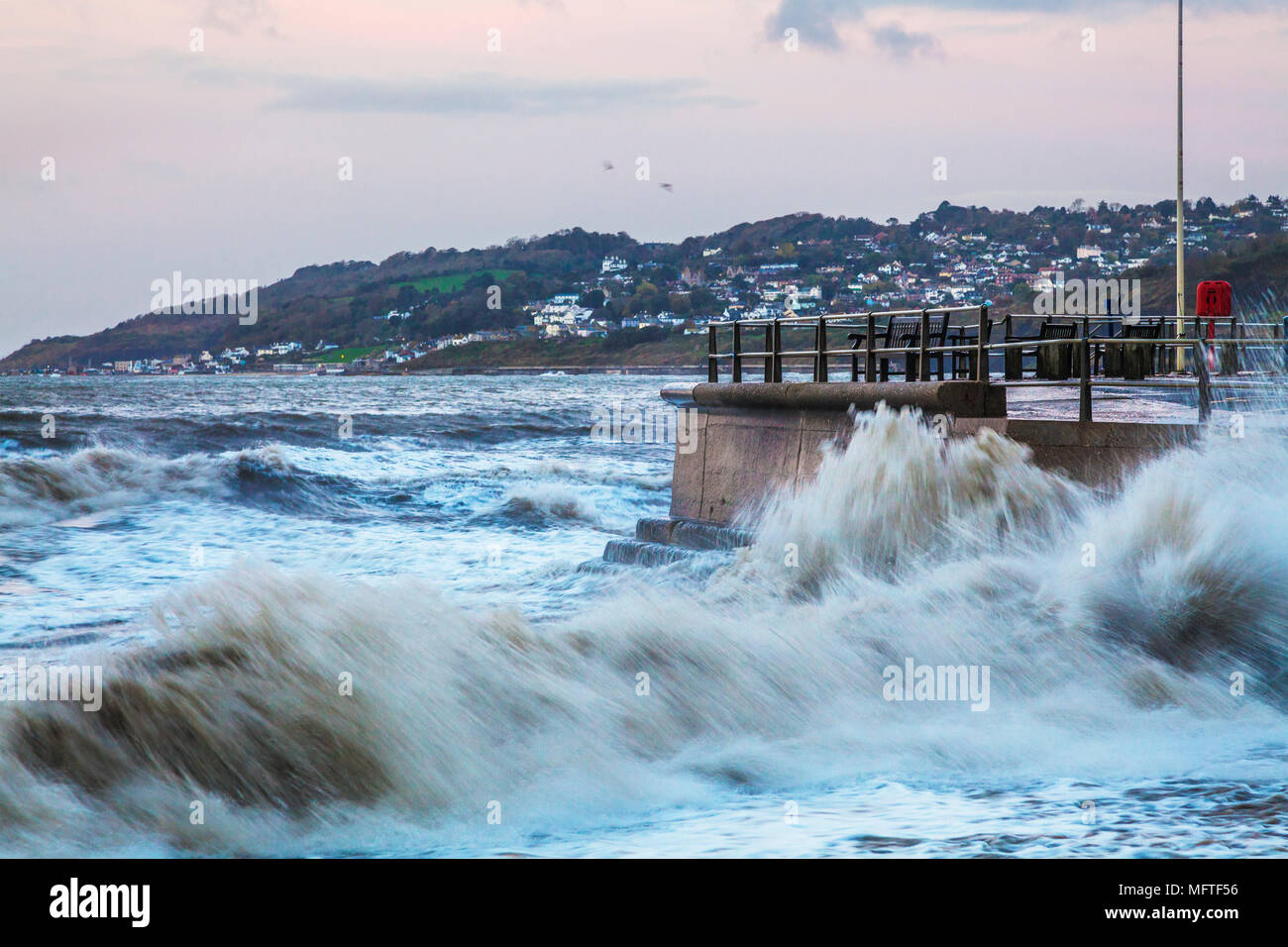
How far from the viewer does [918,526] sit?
40.9 feet

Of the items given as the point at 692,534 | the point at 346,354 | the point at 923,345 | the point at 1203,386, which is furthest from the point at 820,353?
the point at 346,354

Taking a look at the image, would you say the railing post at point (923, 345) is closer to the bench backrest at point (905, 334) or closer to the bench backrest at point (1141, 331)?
the bench backrest at point (905, 334)

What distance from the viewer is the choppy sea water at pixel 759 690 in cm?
642

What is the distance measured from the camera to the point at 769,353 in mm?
15797

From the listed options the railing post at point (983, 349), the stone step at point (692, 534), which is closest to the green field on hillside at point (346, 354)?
the stone step at point (692, 534)

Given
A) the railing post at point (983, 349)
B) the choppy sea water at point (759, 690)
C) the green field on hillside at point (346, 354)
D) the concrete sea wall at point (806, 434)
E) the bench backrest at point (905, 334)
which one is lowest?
the choppy sea water at point (759, 690)

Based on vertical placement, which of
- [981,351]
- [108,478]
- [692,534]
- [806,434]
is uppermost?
[981,351]

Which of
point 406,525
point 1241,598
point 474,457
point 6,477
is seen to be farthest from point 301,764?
point 474,457

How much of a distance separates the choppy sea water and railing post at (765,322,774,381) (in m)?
2.24

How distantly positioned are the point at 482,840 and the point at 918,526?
7202 mm

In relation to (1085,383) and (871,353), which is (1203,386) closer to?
(1085,383)

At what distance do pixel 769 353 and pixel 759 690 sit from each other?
750 cm

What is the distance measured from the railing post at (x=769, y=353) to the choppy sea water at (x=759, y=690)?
2.24 m
